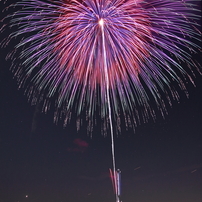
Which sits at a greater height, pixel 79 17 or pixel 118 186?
pixel 79 17

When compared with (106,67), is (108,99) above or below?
below

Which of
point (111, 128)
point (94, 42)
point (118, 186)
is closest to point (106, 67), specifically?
point (94, 42)

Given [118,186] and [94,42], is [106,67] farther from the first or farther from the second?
[118,186]

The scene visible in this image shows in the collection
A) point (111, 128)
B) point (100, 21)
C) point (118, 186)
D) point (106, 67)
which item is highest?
point (100, 21)

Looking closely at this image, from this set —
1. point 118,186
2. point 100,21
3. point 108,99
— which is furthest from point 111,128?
point 100,21

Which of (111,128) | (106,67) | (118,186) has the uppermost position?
(106,67)

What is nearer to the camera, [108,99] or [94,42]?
[108,99]

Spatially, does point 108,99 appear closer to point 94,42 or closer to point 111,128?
point 111,128

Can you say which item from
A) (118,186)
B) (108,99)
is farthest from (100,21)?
(118,186)

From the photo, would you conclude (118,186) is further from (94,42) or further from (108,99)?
(94,42)
